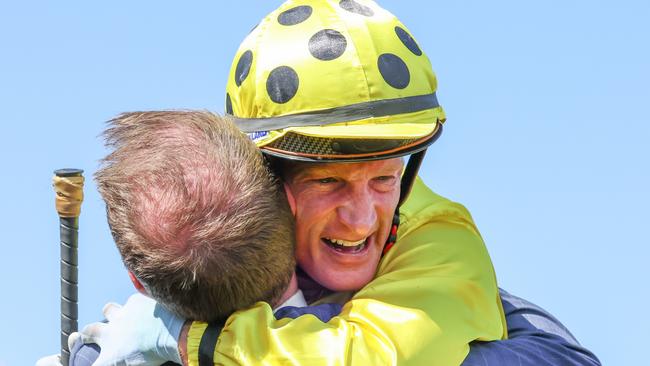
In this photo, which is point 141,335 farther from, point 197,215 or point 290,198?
point 290,198

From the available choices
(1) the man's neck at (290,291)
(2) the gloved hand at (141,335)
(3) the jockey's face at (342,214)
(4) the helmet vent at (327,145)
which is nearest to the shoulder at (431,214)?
(3) the jockey's face at (342,214)

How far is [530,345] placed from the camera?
15.3 ft

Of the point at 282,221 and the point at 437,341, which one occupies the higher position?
the point at 282,221

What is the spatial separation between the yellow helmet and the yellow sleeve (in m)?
0.40

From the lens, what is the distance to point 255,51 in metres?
4.68

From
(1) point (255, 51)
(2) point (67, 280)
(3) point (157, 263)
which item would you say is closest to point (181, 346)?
(3) point (157, 263)

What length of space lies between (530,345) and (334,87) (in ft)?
3.78

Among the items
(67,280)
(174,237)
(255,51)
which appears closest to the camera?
(174,237)

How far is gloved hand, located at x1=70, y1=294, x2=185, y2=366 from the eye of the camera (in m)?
4.27

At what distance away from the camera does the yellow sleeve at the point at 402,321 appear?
4.12m

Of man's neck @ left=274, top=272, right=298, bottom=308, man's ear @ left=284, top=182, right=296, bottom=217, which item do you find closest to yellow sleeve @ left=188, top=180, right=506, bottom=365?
man's neck @ left=274, top=272, right=298, bottom=308

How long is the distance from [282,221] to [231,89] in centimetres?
75

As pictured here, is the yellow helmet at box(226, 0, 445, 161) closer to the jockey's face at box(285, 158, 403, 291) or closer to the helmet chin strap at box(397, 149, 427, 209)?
the jockey's face at box(285, 158, 403, 291)

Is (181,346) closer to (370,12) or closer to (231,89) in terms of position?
(231,89)
